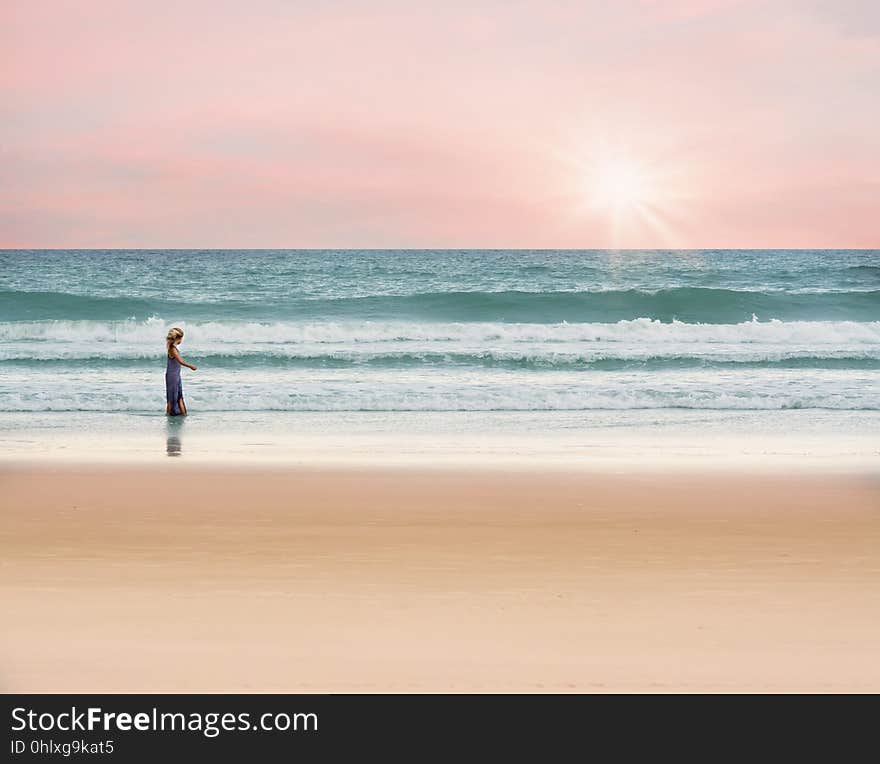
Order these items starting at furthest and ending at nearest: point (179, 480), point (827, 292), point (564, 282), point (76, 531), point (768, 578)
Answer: point (564, 282) → point (827, 292) → point (179, 480) → point (76, 531) → point (768, 578)

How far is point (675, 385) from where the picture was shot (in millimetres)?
16891

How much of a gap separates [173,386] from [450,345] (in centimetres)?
1136

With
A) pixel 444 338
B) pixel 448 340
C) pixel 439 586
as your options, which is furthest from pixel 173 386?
pixel 444 338

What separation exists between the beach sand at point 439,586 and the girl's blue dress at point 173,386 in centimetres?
510

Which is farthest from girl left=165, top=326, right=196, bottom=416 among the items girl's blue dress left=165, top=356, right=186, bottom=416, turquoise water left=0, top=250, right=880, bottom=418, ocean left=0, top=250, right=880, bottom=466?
turquoise water left=0, top=250, right=880, bottom=418

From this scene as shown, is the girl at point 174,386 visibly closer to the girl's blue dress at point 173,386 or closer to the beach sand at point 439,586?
the girl's blue dress at point 173,386

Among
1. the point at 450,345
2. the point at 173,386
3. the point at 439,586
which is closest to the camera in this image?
the point at 439,586

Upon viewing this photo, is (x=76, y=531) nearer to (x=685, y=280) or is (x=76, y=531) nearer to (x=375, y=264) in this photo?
(x=685, y=280)

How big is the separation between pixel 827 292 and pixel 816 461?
3546 centimetres

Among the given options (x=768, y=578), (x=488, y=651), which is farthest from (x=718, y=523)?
(x=488, y=651)

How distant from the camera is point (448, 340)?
26.2 metres

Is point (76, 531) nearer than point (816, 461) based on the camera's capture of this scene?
Yes

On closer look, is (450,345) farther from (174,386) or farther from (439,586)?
(439,586)
